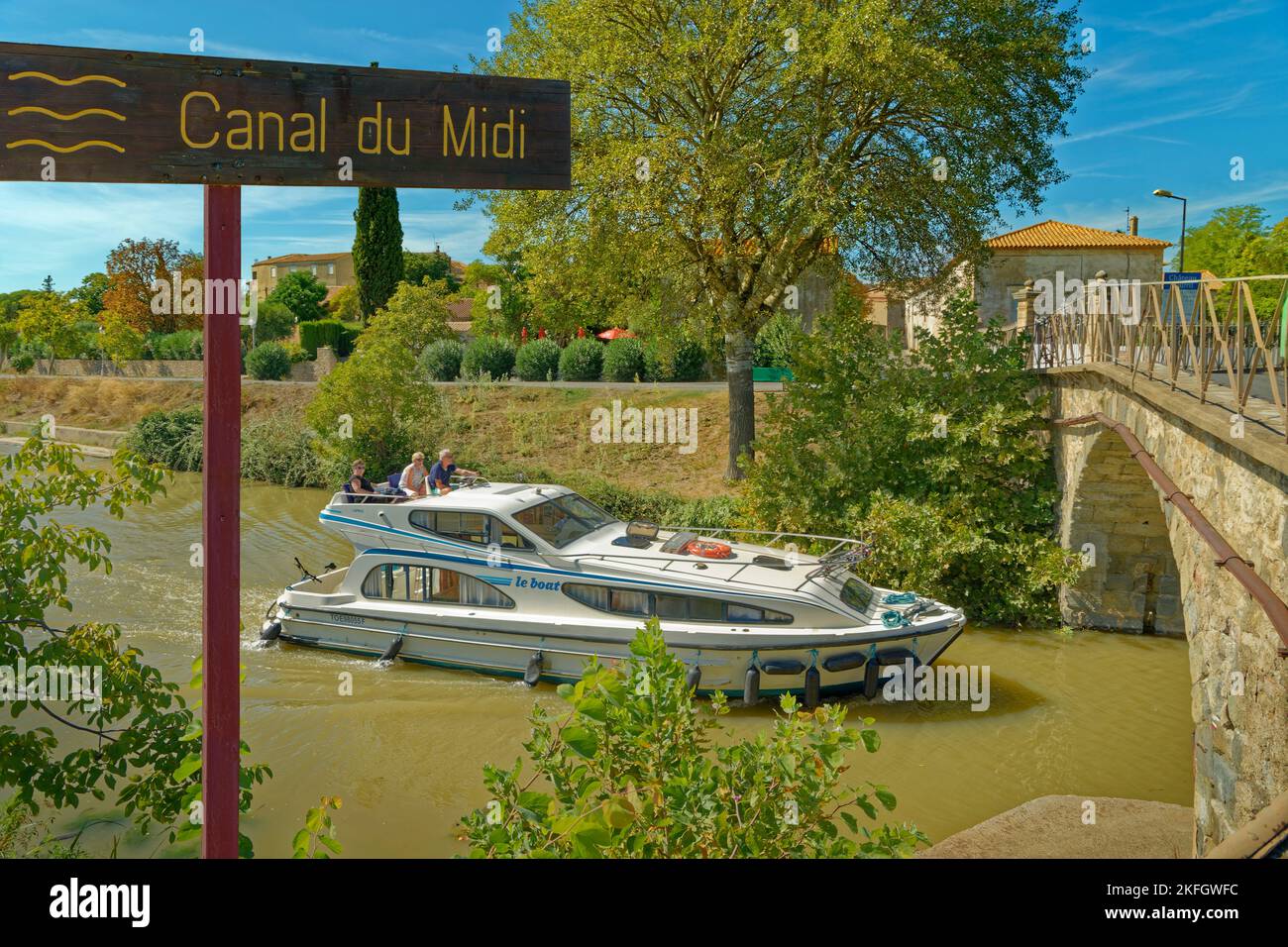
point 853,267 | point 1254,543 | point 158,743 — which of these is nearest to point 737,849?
point 158,743

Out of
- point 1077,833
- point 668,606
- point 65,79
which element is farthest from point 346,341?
point 65,79

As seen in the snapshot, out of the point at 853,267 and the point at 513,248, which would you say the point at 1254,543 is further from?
the point at 513,248

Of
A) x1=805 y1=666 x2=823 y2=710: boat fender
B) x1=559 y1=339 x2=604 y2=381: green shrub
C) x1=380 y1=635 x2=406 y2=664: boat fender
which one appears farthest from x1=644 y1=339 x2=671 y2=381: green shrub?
x1=805 y1=666 x2=823 y2=710: boat fender

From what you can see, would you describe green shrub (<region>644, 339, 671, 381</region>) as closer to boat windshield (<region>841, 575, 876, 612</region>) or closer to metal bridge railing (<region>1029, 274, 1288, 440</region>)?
metal bridge railing (<region>1029, 274, 1288, 440</region>)

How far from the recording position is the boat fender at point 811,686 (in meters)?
11.1

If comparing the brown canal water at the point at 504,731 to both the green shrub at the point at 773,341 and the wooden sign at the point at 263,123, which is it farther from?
the green shrub at the point at 773,341

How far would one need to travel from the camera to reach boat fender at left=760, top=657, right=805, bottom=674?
11.3 meters

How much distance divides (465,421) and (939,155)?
1629 centimetres

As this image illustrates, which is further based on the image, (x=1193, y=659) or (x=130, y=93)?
(x=1193, y=659)

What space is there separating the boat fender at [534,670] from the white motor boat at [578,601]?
23mm

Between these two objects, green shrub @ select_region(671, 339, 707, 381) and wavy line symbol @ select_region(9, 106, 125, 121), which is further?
green shrub @ select_region(671, 339, 707, 381)

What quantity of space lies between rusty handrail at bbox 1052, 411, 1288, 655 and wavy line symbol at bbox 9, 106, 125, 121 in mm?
6184

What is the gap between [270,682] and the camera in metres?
12.4
